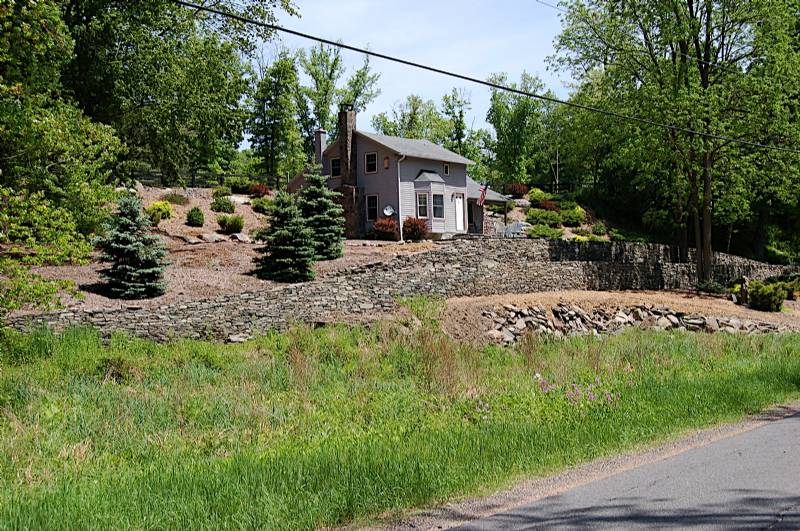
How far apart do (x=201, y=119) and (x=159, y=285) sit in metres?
10.3

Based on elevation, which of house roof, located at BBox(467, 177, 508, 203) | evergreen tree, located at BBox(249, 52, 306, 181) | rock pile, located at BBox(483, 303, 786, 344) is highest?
evergreen tree, located at BBox(249, 52, 306, 181)

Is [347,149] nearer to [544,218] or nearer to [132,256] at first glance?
[544,218]

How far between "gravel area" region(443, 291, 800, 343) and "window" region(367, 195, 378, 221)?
47.6ft

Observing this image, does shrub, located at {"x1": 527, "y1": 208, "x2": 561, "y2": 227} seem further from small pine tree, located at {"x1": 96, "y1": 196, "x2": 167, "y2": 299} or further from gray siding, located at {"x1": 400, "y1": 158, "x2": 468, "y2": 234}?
small pine tree, located at {"x1": 96, "y1": 196, "x2": 167, "y2": 299}

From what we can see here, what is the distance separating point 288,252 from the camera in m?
20.9

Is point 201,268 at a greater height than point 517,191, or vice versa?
point 517,191

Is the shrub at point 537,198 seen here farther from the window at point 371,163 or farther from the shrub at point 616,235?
the window at point 371,163

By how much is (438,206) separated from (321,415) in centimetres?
2759

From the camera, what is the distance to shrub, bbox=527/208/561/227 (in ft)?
148

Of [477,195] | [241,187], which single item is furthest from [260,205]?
[477,195]

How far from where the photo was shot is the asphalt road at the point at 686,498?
556 centimetres

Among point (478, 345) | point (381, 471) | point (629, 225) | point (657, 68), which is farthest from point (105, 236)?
point (629, 225)

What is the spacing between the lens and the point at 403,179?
36.4 meters

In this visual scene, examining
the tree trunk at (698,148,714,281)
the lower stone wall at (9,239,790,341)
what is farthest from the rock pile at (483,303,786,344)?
the tree trunk at (698,148,714,281)
